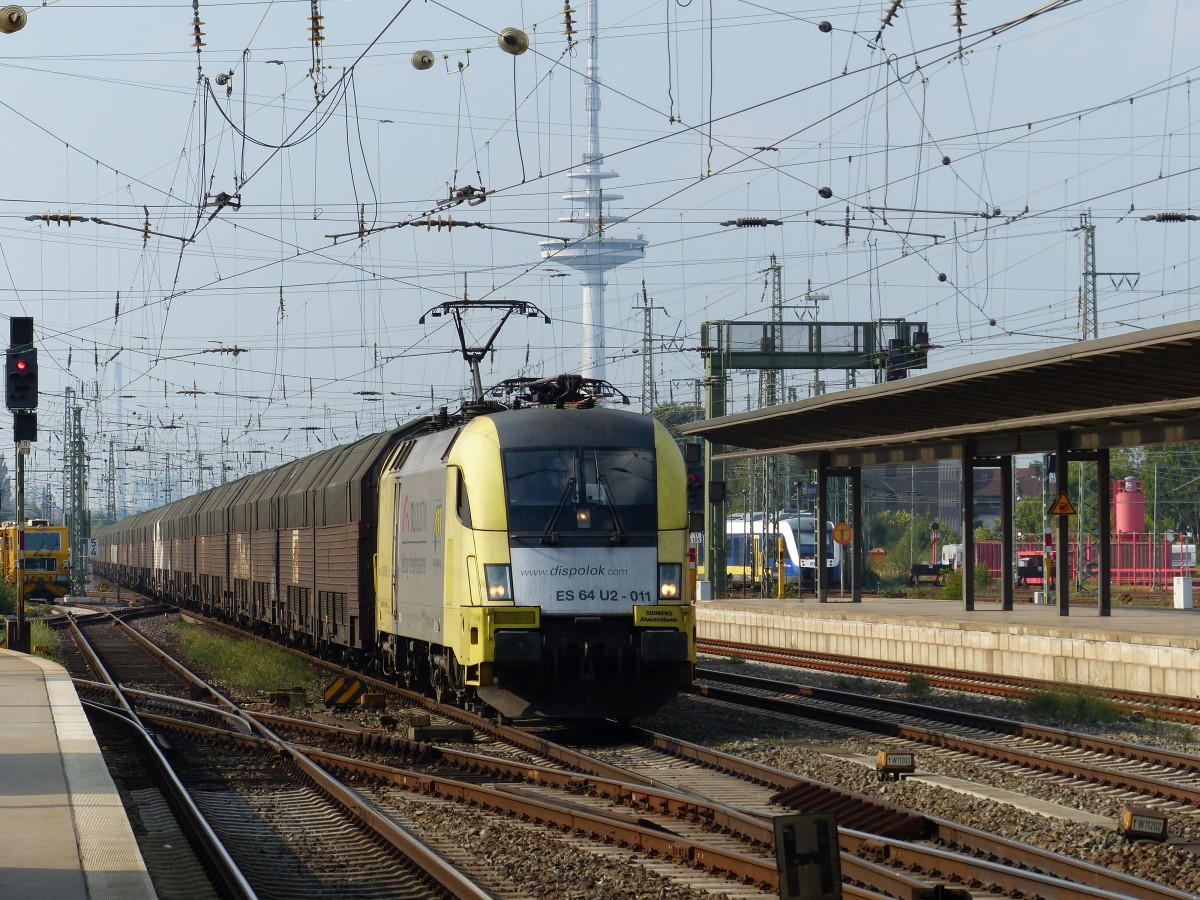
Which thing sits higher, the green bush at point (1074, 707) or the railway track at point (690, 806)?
the railway track at point (690, 806)

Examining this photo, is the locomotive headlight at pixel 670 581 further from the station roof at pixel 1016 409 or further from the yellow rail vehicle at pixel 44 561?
the yellow rail vehicle at pixel 44 561

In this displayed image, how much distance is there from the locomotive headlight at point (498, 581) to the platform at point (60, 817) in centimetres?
385

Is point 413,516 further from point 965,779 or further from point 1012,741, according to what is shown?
point 965,779

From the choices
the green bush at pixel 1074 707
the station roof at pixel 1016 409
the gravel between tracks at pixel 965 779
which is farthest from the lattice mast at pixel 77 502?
the green bush at pixel 1074 707

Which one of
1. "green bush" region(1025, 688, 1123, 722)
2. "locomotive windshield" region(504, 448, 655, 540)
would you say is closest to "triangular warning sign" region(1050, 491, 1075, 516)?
"green bush" region(1025, 688, 1123, 722)

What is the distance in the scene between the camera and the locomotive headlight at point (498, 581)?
48.5 ft

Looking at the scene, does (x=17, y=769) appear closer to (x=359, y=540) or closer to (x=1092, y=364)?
(x=359, y=540)

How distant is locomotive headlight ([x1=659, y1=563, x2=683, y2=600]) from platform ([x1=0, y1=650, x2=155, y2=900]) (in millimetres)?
5454

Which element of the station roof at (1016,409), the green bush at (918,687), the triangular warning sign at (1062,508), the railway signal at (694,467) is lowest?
the green bush at (918,687)

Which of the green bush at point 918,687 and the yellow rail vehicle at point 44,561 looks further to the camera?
the yellow rail vehicle at point 44,561

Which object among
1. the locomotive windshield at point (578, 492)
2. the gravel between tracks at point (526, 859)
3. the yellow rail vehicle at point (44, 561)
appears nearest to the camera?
the gravel between tracks at point (526, 859)

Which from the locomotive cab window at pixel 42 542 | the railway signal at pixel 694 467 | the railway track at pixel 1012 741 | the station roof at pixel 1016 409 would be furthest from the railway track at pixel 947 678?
the locomotive cab window at pixel 42 542

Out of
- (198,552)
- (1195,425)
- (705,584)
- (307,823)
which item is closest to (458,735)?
(307,823)

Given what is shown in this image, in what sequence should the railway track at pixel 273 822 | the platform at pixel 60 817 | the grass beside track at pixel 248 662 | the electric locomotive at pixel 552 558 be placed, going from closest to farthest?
the platform at pixel 60 817 → the railway track at pixel 273 822 → the electric locomotive at pixel 552 558 → the grass beside track at pixel 248 662
